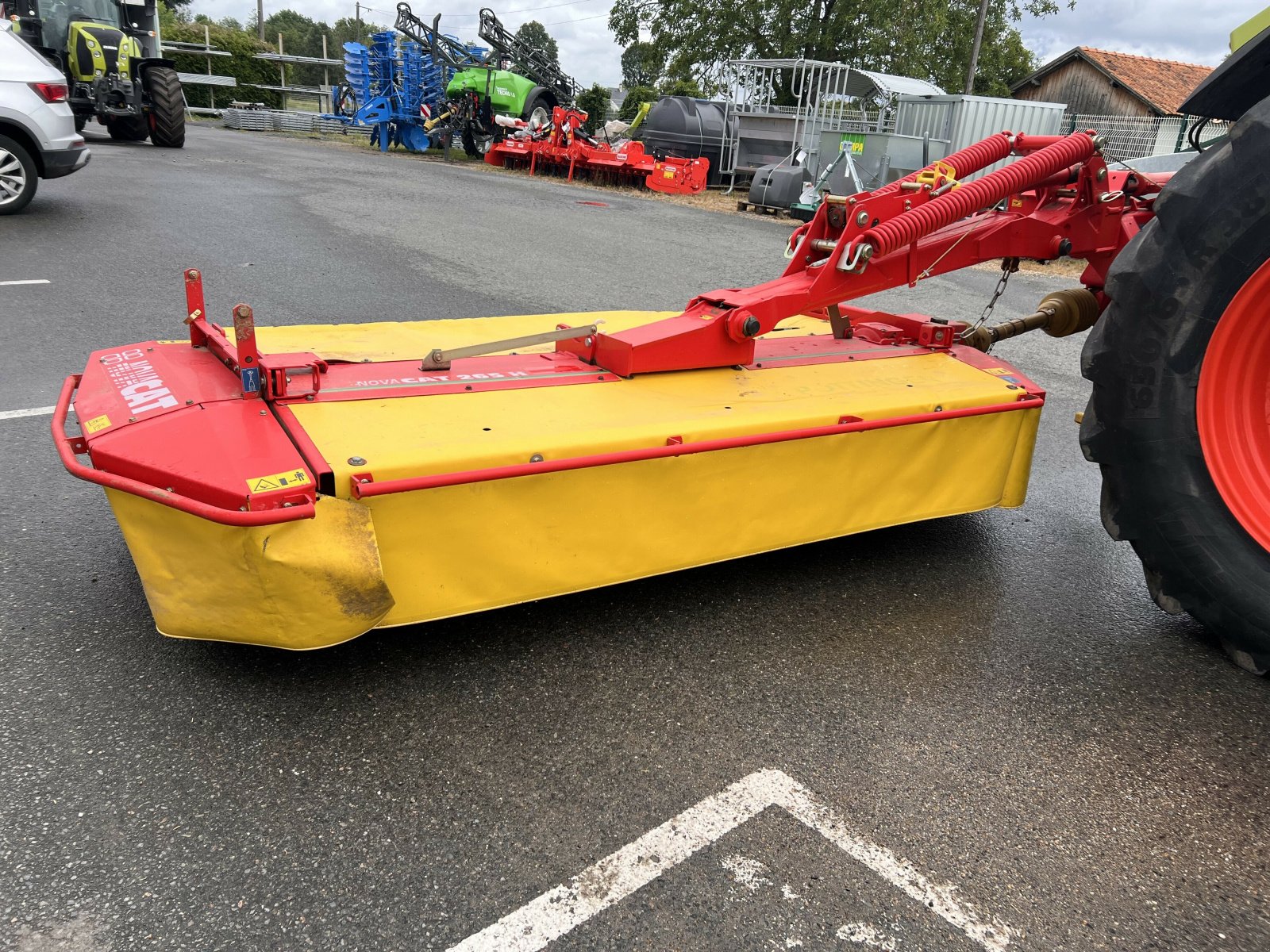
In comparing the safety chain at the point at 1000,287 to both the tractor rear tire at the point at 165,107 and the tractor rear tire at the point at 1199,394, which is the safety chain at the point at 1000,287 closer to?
the tractor rear tire at the point at 1199,394

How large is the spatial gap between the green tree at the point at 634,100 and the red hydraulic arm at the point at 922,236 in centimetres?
2784

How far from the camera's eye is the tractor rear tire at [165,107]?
1430 cm

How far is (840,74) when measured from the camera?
16.3m

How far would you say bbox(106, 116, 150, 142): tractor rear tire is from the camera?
50.8ft

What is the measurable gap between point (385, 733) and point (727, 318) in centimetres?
170

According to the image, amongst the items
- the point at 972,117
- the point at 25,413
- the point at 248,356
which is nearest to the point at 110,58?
the point at 25,413

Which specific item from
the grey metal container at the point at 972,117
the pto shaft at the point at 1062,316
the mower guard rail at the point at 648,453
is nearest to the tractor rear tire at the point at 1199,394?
the mower guard rail at the point at 648,453

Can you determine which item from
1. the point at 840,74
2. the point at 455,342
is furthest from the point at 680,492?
the point at 840,74

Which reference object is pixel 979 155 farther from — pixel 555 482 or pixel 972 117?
pixel 972 117

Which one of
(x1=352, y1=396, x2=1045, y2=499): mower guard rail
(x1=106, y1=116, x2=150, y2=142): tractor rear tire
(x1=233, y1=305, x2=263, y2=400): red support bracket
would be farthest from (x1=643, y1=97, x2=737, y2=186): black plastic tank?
(x1=233, y1=305, x2=263, y2=400): red support bracket

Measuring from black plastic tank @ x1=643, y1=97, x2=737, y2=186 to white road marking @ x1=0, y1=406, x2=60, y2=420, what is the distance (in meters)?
15.0

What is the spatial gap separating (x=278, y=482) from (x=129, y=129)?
1730 centimetres

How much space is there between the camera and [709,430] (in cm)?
255

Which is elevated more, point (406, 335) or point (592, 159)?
point (592, 159)
